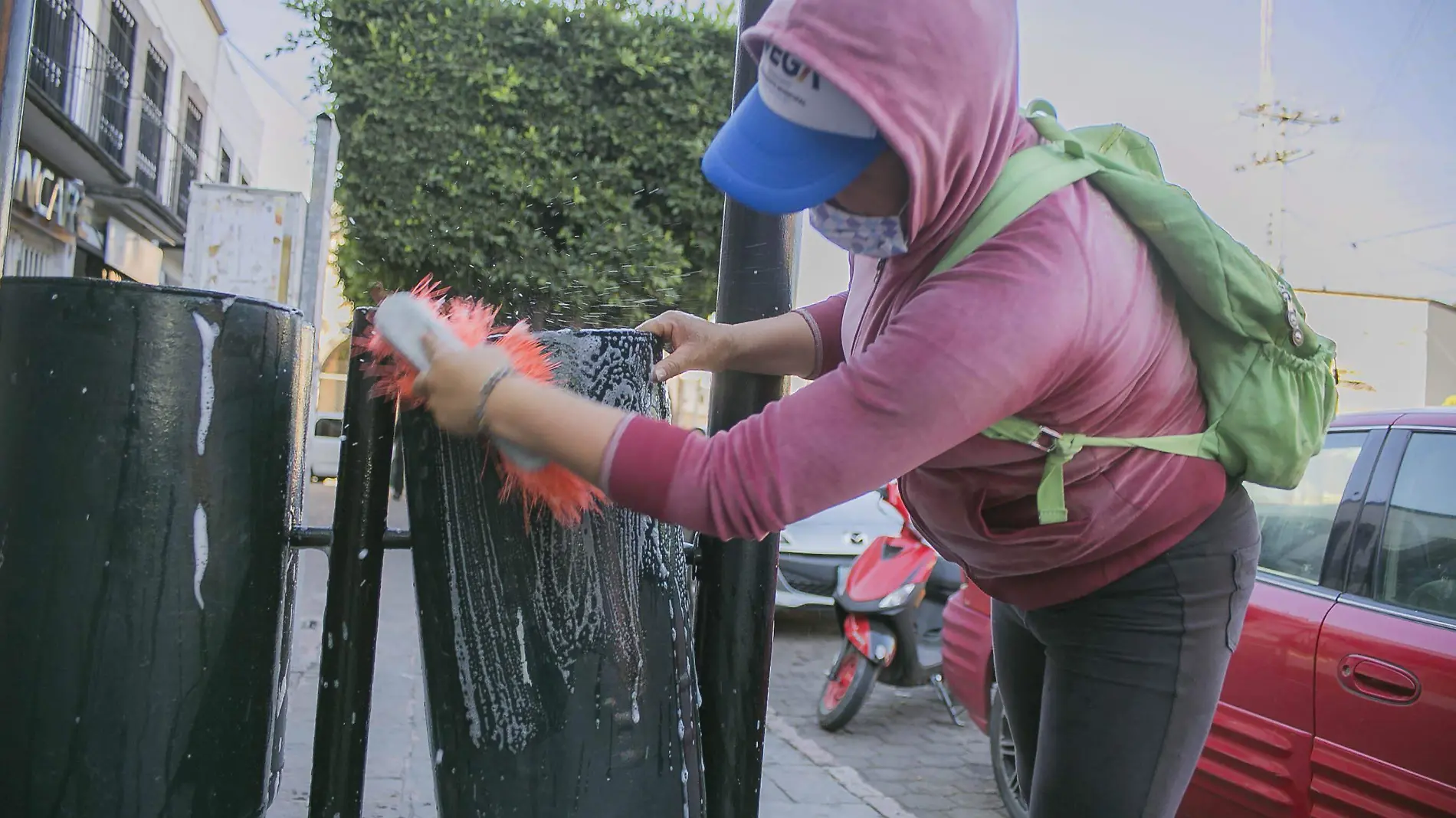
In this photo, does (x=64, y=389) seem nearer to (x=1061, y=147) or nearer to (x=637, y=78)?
(x=1061, y=147)

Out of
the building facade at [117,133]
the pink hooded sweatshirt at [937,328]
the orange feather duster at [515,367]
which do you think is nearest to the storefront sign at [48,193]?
the building facade at [117,133]

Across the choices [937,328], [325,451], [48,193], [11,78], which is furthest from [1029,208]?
[325,451]

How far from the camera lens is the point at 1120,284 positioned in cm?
121

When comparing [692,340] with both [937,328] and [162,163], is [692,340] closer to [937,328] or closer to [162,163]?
[937,328]

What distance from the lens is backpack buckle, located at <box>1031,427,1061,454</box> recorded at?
1266 mm

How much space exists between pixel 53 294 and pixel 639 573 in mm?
863

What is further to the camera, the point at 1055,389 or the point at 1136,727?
the point at 1136,727

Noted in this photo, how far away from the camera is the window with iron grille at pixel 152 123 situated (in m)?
16.9

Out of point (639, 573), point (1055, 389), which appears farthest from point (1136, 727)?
point (639, 573)

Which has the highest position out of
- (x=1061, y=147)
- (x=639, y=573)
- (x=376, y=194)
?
(x=376, y=194)

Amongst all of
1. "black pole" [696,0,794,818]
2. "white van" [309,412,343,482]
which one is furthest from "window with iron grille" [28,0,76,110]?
"black pole" [696,0,794,818]

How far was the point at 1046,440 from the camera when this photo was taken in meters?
1.27

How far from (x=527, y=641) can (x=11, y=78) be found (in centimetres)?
129

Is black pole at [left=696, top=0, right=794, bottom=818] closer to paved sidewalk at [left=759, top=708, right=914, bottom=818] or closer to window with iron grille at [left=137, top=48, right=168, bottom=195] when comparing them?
paved sidewalk at [left=759, top=708, right=914, bottom=818]
